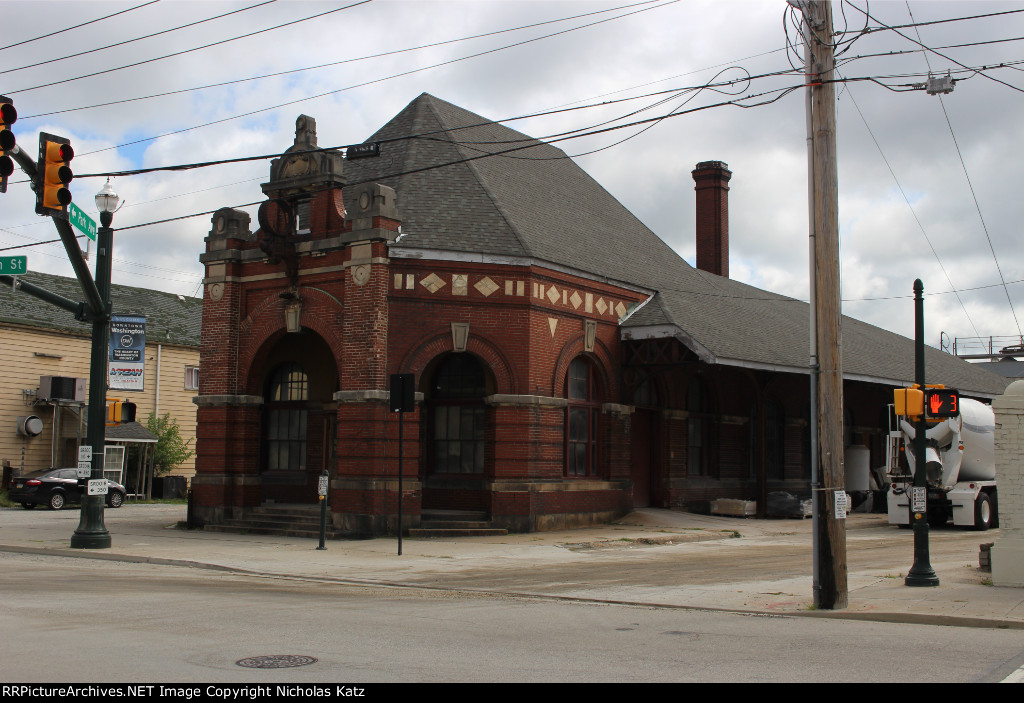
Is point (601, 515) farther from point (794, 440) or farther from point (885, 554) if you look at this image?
point (794, 440)

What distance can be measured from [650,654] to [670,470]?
18208mm

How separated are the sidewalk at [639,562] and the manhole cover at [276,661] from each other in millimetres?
5378

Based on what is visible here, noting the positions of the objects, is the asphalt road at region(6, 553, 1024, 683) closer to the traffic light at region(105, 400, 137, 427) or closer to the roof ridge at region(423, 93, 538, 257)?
the traffic light at region(105, 400, 137, 427)

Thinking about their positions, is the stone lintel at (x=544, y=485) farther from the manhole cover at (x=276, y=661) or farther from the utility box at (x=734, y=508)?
the manhole cover at (x=276, y=661)

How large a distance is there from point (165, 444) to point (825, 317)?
1376 inches

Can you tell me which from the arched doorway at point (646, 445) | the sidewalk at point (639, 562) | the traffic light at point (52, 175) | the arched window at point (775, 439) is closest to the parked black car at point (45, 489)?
the sidewalk at point (639, 562)

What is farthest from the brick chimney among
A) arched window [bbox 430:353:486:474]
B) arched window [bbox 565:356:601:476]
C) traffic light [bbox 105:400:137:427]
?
traffic light [bbox 105:400:137:427]

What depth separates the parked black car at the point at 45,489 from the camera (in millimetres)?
33250

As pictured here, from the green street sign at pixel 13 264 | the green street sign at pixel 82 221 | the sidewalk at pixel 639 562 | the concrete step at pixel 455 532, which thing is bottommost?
the sidewalk at pixel 639 562

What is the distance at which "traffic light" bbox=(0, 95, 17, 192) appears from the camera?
1272 cm

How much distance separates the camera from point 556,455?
22438 mm

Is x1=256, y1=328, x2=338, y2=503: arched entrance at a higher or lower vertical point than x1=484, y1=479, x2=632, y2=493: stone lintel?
higher

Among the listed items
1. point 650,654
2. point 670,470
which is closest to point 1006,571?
point 650,654

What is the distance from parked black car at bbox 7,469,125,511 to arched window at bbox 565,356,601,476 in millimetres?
17206
